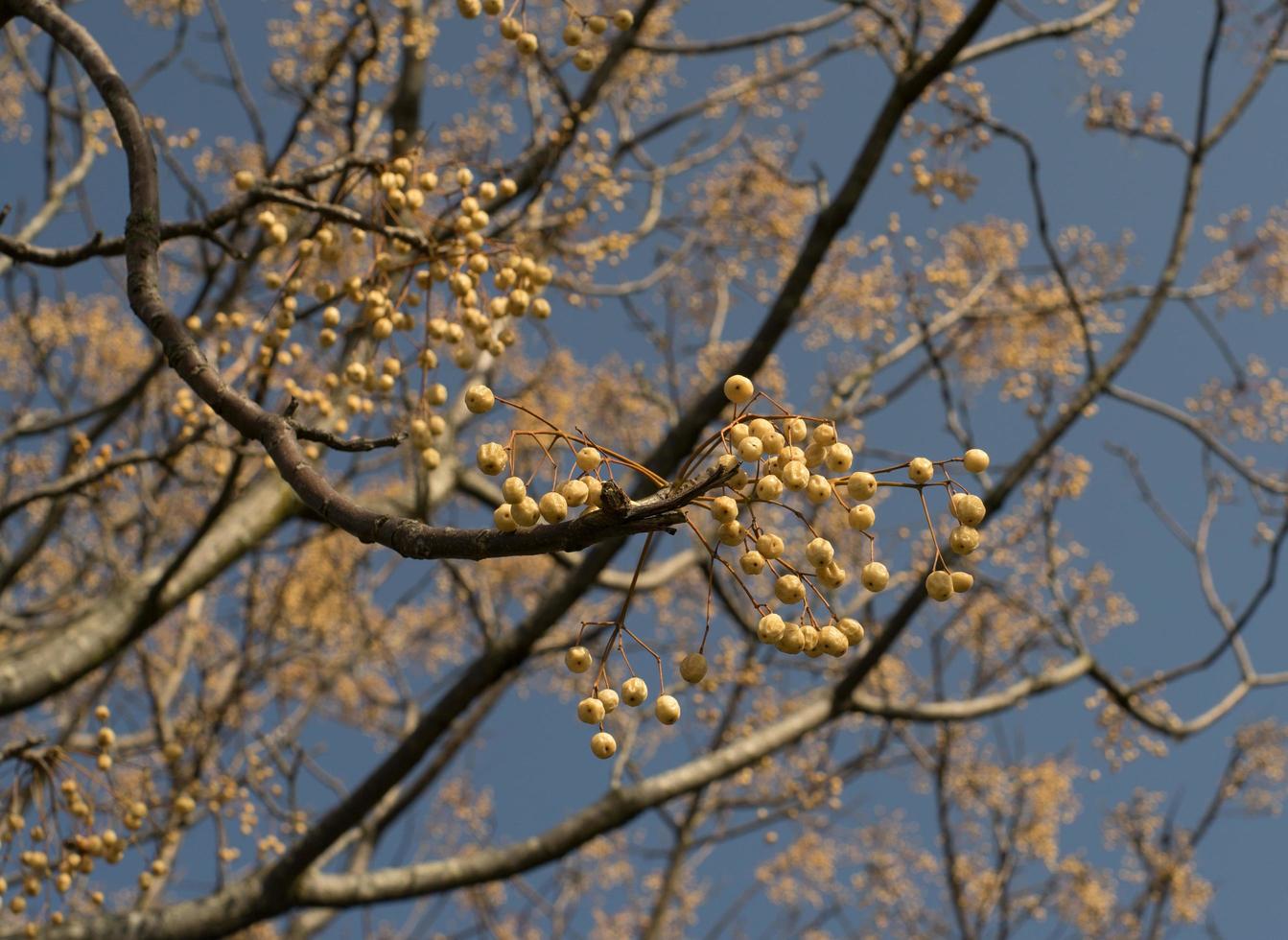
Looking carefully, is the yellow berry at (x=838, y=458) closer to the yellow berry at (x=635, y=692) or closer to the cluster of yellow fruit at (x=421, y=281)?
the yellow berry at (x=635, y=692)

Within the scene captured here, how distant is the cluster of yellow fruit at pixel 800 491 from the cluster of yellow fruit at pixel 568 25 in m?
1.33

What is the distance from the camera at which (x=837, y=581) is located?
1.59 m

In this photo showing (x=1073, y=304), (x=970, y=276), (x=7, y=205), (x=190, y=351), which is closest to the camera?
(x=190, y=351)

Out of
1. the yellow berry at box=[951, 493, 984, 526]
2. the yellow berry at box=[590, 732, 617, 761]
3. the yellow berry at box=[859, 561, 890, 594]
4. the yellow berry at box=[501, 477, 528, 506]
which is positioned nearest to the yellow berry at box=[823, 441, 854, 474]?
the yellow berry at box=[951, 493, 984, 526]

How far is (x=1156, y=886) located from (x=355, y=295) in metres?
7.90

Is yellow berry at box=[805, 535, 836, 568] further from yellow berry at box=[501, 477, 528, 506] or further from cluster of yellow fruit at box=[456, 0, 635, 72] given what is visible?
cluster of yellow fruit at box=[456, 0, 635, 72]

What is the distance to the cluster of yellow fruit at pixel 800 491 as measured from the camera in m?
1.50

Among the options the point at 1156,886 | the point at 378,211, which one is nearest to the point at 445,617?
the point at 1156,886

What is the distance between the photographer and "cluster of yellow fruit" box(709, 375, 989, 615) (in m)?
1.50

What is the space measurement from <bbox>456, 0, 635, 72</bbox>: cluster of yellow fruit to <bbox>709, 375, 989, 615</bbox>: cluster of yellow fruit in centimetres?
133

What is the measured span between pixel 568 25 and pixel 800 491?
1.68 meters

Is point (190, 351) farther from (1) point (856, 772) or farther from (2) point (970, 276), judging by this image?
(2) point (970, 276)

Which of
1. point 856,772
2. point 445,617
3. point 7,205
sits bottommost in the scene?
point 7,205

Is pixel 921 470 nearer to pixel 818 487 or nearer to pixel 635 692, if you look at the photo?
pixel 818 487
